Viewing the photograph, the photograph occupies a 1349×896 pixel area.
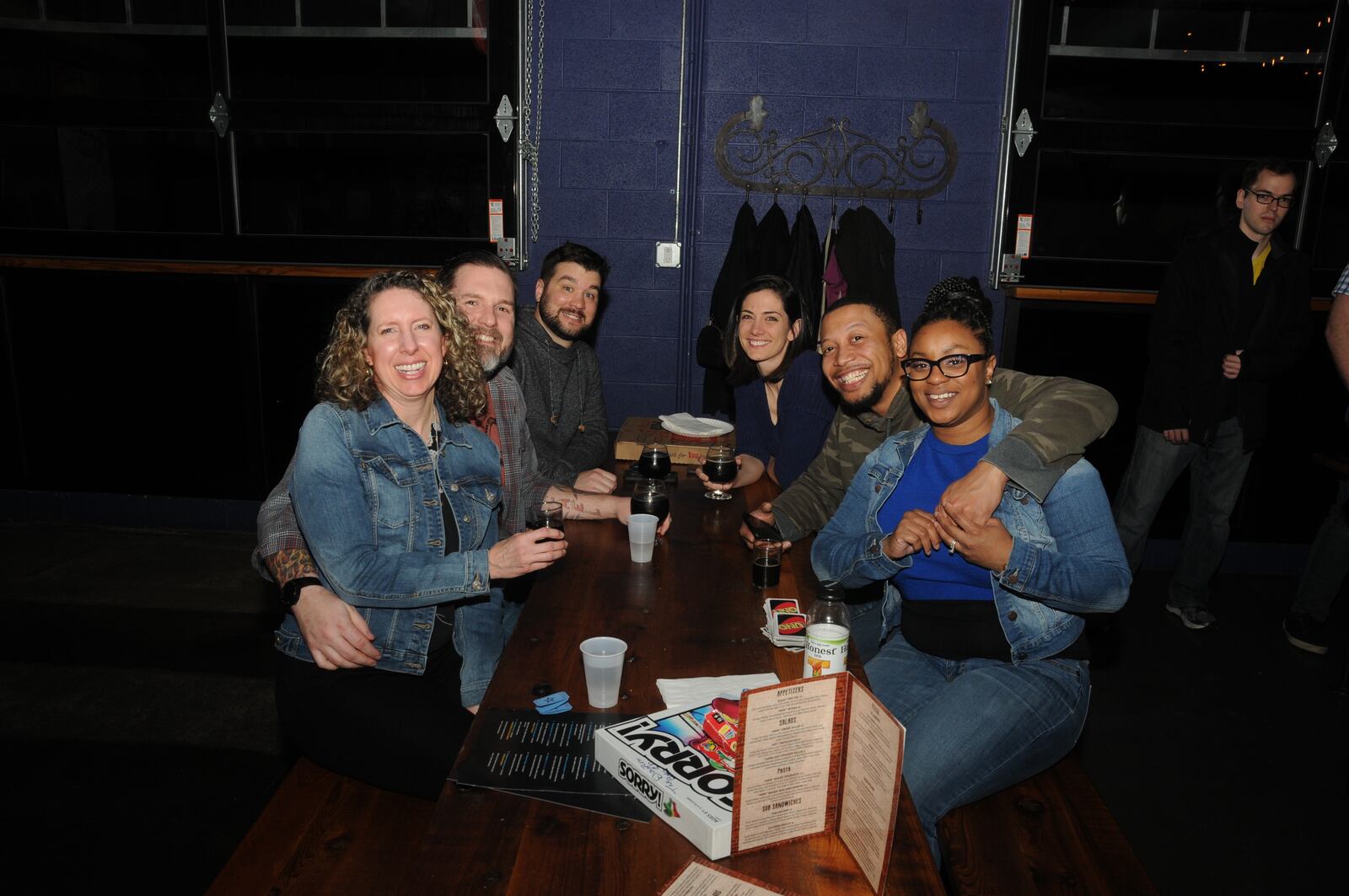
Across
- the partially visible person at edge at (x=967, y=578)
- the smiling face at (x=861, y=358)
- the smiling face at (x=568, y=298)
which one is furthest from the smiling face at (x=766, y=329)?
the partially visible person at edge at (x=967, y=578)

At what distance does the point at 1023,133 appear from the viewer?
452 centimetres

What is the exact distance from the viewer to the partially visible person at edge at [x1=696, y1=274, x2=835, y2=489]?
2.85 meters

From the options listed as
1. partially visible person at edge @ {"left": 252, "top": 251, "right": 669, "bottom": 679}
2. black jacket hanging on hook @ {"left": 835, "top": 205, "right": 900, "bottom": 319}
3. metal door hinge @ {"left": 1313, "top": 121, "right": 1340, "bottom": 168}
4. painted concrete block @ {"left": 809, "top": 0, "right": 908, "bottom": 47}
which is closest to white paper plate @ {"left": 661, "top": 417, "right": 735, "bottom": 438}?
partially visible person at edge @ {"left": 252, "top": 251, "right": 669, "bottom": 679}

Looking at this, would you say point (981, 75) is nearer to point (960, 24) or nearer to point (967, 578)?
point (960, 24)

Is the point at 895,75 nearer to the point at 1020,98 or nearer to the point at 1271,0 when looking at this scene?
the point at 1020,98

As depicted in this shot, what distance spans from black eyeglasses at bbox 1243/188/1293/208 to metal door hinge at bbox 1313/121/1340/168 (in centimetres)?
108

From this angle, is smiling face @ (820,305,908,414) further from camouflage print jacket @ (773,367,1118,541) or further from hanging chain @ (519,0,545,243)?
hanging chain @ (519,0,545,243)

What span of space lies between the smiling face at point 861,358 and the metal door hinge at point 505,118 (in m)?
2.78

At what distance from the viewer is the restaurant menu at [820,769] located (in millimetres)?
1099

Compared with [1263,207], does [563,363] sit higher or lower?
lower

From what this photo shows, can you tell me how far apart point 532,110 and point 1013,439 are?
3.57m

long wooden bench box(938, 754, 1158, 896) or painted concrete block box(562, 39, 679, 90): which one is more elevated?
painted concrete block box(562, 39, 679, 90)

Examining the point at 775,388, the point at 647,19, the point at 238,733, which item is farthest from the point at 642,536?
the point at 647,19

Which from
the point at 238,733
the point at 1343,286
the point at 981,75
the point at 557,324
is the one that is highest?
the point at 981,75
